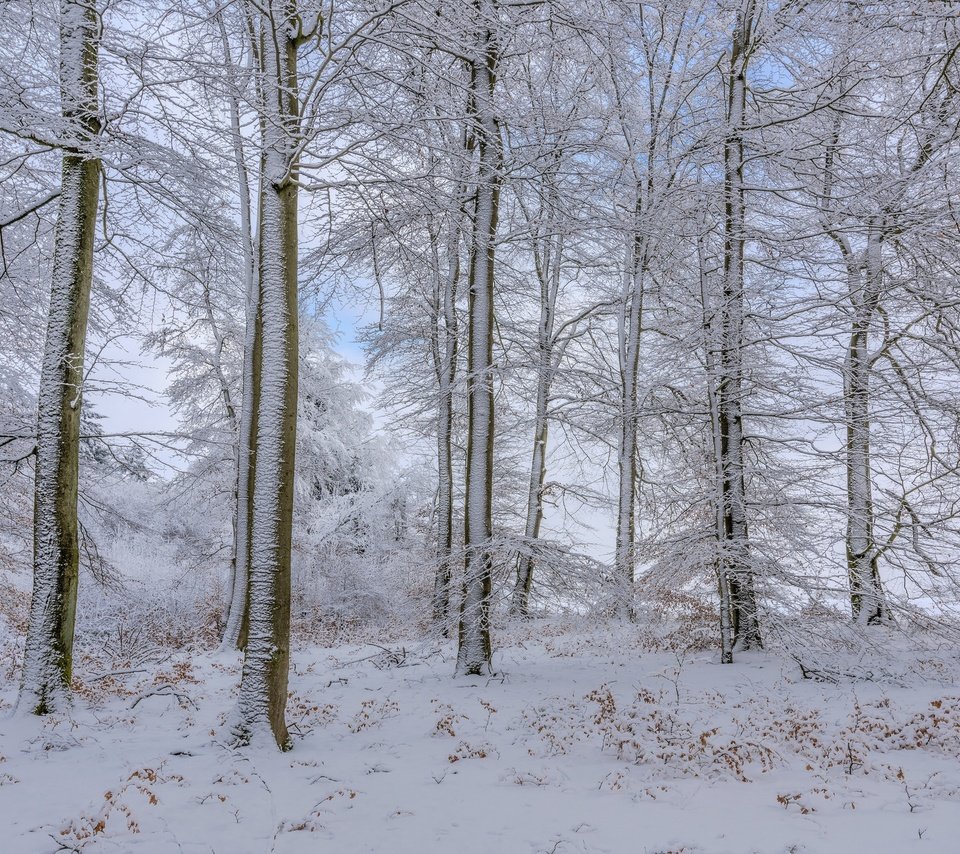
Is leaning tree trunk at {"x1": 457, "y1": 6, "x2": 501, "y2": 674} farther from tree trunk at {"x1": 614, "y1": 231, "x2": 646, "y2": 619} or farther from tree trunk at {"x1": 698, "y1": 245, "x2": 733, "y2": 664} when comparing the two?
tree trunk at {"x1": 614, "y1": 231, "x2": 646, "y2": 619}

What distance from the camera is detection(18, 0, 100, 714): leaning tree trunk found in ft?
22.5

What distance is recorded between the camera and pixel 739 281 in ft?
31.4

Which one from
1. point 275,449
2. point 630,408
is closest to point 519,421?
point 630,408

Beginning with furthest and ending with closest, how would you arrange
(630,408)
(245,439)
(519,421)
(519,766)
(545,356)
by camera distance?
(519,421)
(545,356)
(630,408)
(245,439)
(519,766)

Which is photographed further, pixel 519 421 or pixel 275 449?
pixel 519 421

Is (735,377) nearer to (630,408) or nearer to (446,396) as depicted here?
(630,408)

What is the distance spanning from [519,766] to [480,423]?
16.5 ft

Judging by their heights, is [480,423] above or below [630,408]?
below

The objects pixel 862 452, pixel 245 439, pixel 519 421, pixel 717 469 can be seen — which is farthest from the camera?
pixel 519 421

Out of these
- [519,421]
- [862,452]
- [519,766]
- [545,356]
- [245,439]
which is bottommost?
[519,766]

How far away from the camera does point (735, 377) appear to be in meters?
9.45

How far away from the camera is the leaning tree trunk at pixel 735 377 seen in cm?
895

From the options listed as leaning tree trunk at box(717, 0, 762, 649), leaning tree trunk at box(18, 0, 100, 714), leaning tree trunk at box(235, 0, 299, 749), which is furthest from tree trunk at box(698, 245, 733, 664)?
leaning tree trunk at box(18, 0, 100, 714)

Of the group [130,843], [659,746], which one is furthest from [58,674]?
[659,746]
